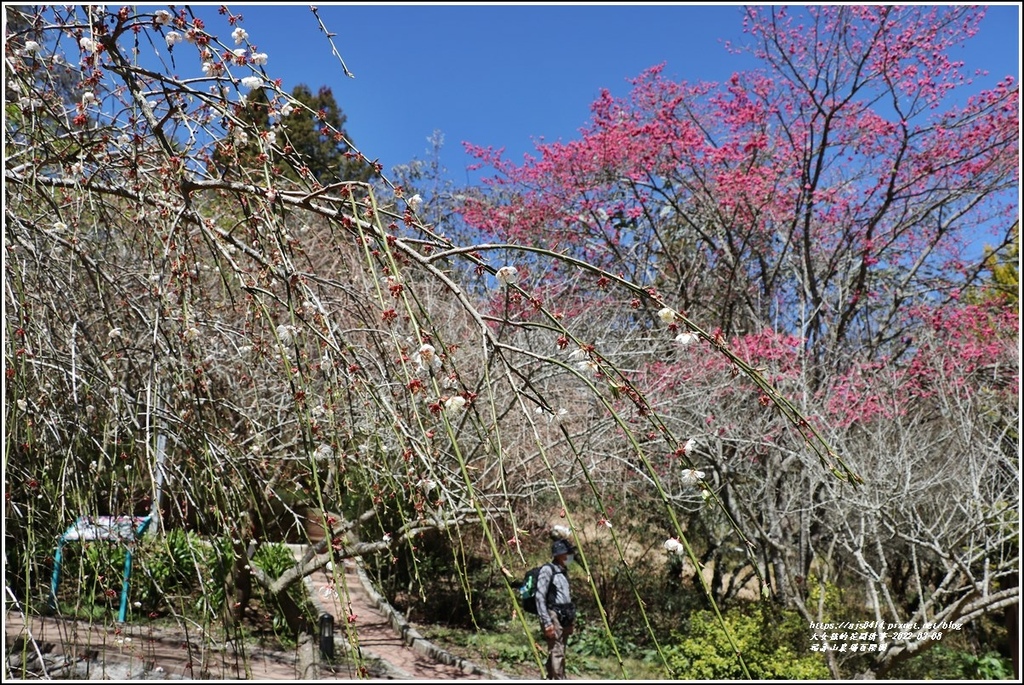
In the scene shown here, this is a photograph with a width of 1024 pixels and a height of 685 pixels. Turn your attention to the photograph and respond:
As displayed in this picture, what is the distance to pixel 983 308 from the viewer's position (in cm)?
842

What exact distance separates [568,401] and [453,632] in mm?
2557

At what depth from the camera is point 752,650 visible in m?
5.80

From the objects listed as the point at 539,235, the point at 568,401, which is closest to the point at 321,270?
the point at 539,235

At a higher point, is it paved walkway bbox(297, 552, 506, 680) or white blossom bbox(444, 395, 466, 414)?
white blossom bbox(444, 395, 466, 414)

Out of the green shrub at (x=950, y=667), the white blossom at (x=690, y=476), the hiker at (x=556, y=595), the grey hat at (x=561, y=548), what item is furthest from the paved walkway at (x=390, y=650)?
the white blossom at (x=690, y=476)

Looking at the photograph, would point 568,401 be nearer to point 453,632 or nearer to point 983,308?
point 453,632

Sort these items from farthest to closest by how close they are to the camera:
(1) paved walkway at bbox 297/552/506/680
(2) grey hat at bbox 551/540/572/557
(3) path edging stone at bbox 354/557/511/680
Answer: (3) path edging stone at bbox 354/557/511/680 → (1) paved walkway at bbox 297/552/506/680 → (2) grey hat at bbox 551/540/572/557

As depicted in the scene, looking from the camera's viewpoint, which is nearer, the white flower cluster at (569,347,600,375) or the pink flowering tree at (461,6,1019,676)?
the white flower cluster at (569,347,600,375)

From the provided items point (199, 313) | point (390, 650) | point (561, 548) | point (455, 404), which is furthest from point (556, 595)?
point (455, 404)

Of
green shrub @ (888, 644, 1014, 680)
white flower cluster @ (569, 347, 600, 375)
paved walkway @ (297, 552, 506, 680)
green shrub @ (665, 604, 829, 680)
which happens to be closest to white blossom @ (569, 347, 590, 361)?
white flower cluster @ (569, 347, 600, 375)

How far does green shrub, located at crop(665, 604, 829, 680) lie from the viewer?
5617 millimetres

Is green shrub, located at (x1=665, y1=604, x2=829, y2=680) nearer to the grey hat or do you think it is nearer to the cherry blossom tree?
the grey hat

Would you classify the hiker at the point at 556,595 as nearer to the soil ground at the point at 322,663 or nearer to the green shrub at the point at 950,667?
the soil ground at the point at 322,663

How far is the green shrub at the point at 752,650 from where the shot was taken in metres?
5.62
